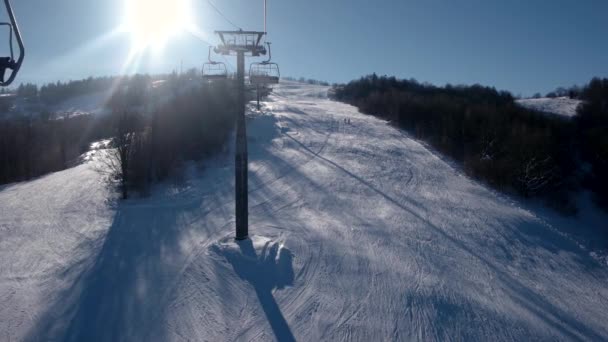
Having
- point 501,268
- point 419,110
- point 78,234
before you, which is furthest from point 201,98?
point 501,268

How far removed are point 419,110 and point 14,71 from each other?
85.1 feet

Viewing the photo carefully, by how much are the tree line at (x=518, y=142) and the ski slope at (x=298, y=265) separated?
1.48m

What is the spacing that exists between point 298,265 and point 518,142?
1322 cm

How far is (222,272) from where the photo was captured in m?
7.54

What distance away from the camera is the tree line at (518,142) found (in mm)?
14266

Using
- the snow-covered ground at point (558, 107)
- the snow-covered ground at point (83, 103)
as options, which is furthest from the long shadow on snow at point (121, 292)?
the snow-covered ground at point (83, 103)

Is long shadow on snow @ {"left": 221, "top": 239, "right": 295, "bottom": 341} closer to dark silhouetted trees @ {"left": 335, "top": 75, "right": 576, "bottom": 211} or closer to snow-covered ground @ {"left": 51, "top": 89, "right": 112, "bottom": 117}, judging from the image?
dark silhouetted trees @ {"left": 335, "top": 75, "right": 576, "bottom": 211}

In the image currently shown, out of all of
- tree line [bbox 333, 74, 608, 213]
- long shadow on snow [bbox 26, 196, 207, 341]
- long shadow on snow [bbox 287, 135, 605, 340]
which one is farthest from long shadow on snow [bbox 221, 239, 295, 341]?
tree line [bbox 333, 74, 608, 213]

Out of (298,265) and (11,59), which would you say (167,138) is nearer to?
(298,265)

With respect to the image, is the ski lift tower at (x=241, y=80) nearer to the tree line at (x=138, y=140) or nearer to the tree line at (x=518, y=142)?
the tree line at (x=138, y=140)

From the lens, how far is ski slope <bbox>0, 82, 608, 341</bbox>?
604 cm

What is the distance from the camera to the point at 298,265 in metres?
7.86

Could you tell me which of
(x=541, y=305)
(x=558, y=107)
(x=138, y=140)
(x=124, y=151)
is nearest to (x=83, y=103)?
(x=138, y=140)

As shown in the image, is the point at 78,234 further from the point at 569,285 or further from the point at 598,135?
the point at 598,135
